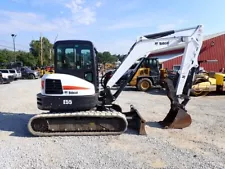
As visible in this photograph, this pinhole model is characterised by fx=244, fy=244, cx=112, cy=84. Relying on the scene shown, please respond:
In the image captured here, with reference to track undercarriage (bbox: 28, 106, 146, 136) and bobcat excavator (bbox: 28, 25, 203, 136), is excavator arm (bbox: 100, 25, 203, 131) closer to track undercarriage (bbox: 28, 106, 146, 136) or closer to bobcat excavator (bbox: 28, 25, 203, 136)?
bobcat excavator (bbox: 28, 25, 203, 136)

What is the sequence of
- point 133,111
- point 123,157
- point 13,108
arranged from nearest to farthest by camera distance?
point 123,157 → point 133,111 → point 13,108

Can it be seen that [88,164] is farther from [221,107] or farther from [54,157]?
[221,107]

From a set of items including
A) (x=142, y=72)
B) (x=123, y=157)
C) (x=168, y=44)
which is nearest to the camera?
(x=123, y=157)

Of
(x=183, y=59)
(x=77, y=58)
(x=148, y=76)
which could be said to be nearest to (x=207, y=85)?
(x=148, y=76)

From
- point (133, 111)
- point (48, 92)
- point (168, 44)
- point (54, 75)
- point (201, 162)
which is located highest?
point (168, 44)

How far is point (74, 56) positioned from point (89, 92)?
107 centimetres

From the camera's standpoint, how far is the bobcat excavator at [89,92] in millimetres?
6297

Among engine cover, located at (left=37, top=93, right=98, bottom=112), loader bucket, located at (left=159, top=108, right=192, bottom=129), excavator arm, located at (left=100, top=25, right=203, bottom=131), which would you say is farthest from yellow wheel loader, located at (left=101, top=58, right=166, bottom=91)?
engine cover, located at (left=37, top=93, right=98, bottom=112)

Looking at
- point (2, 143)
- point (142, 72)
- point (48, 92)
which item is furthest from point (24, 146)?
point (142, 72)

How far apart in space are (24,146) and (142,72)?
12.6 m

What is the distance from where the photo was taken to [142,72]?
17.2 m

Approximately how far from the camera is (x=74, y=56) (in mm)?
6621

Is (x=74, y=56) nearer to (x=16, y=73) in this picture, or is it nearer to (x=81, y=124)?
(x=81, y=124)

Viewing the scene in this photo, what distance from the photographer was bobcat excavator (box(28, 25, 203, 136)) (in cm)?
630
